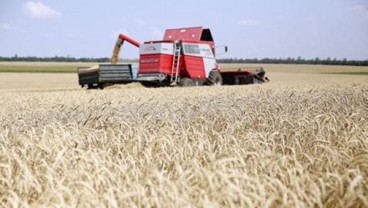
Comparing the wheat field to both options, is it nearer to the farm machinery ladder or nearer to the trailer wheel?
the farm machinery ladder

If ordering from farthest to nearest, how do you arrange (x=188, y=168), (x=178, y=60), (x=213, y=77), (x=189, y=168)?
(x=213, y=77) → (x=178, y=60) → (x=188, y=168) → (x=189, y=168)

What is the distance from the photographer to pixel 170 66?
25609mm

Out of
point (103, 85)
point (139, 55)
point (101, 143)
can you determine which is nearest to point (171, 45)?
point (139, 55)

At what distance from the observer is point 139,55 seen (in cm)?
2638

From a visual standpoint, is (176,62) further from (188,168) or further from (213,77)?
(188,168)

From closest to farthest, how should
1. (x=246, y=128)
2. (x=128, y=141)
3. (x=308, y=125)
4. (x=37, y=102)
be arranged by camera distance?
(x=128, y=141)
(x=308, y=125)
(x=246, y=128)
(x=37, y=102)

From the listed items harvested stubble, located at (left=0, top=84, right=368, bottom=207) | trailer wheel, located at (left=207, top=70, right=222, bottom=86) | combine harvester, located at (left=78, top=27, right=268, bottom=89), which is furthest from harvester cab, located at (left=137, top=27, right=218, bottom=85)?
harvested stubble, located at (left=0, top=84, right=368, bottom=207)

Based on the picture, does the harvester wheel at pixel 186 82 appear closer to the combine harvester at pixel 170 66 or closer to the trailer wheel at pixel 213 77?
the combine harvester at pixel 170 66

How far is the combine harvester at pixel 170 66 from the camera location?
83.1 ft

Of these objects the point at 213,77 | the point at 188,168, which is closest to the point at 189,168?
the point at 188,168

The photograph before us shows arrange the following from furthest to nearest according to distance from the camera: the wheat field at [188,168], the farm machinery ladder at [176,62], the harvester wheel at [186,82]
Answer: the harvester wheel at [186,82] < the farm machinery ladder at [176,62] < the wheat field at [188,168]

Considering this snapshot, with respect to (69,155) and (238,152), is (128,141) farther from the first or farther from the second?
(238,152)

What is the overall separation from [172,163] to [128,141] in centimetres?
129

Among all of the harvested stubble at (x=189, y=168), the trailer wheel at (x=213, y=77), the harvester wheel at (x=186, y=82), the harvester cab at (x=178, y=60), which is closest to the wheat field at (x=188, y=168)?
the harvested stubble at (x=189, y=168)
